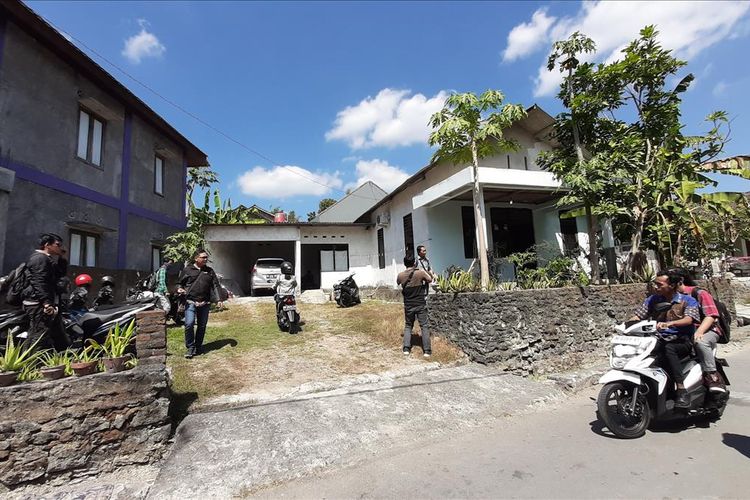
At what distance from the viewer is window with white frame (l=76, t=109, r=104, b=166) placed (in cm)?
1024

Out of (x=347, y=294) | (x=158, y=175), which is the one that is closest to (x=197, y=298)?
(x=347, y=294)

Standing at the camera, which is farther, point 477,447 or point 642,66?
point 642,66

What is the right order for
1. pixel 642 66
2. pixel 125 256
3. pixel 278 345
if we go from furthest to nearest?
pixel 125 256 → pixel 642 66 → pixel 278 345

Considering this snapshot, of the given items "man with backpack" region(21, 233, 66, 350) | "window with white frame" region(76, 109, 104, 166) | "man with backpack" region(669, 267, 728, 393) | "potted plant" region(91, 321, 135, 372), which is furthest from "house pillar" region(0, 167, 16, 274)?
"man with backpack" region(669, 267, 728, 393)

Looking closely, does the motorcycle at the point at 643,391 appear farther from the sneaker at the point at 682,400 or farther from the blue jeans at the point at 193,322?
the blue jeans at the point at 193,322

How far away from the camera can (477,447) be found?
380 centimetres

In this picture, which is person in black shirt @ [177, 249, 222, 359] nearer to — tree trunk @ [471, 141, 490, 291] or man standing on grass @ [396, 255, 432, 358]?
man standing on grass @ [396, 255, 432, 358]

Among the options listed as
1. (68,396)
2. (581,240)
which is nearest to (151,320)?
(68,396)

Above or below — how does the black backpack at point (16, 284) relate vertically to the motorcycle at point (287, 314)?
above

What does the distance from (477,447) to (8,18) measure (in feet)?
40.6

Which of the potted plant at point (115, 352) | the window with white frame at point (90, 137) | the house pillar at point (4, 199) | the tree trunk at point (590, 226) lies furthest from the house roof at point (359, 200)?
the potted plant at point (115, 352)

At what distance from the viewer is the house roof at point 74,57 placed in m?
8.15

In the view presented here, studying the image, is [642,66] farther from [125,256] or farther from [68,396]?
A: [125,256]

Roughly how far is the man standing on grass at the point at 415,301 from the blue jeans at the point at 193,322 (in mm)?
3517
